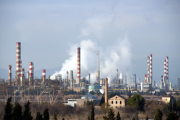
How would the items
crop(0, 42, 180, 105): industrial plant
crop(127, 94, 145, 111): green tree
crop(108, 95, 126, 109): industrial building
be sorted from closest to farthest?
1. crop(127, 94, 145, 111): green tree
2. crop(108, 95, 126, 109): industrial building
3. crop(0, 42, 180, 105): industrial plant

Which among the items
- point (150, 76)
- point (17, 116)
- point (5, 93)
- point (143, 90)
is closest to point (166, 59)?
point (150, 76)

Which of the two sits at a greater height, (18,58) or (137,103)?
(18,58)

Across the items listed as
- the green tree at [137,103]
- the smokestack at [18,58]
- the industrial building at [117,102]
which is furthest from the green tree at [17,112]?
the smokestack at [18,58]

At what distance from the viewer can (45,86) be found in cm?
6100

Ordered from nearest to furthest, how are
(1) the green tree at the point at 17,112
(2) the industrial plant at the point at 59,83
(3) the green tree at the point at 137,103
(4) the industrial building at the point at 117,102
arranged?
(1) the green tree at the point at 17,112
(3) the green tree at the point at 137,103
(4) the industrial building at the point at 117,102
(2) the industrial plant at the point at 59,83

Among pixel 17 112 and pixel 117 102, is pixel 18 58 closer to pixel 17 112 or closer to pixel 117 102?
pixel 117 102

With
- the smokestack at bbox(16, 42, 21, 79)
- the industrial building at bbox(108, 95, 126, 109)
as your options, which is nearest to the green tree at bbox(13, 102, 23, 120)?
the industrial building at bbox(108, 95, 126, 109)

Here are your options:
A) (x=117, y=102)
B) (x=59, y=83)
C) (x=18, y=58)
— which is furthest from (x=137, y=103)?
(x=18, y=58)

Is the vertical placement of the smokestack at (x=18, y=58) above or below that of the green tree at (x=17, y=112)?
above

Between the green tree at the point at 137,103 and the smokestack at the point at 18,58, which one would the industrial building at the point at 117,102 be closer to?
the green tree at the point at 137,103

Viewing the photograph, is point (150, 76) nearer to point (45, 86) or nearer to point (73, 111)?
point (45, 86)

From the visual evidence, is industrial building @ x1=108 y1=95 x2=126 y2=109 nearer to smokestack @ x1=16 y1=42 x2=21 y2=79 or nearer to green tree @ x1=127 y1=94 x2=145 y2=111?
green tree @ x1=127 y1=94 x2=145 y2=111

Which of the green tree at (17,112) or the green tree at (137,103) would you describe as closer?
the green tree at (17,112)

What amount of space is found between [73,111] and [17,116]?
21693 mm
